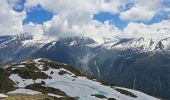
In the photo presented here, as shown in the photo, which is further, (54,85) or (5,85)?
(54,85)

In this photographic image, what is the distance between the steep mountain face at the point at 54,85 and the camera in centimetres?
12862

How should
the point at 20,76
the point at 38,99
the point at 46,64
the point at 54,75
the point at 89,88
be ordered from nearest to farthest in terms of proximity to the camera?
the point at 38,99 < the point at 89,88 < the point at 20,76 < the point at 54,75 < the point at 46,64

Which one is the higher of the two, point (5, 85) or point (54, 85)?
point (54, 85)

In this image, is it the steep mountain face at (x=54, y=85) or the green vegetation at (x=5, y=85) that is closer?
the green vegetation at (x=5, y=85)

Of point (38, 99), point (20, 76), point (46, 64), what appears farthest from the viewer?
point (46, 64)

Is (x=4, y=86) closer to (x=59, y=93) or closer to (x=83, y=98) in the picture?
(x=59, y=93)

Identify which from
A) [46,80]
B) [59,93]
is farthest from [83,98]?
[46,80]

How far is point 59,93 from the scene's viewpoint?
419 feet

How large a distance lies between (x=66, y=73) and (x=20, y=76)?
26377mm

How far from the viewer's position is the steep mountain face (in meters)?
129

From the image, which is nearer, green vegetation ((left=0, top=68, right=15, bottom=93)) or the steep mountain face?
green vegetation ((left=0, top=68, right=15, bottom=93))

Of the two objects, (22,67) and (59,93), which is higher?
(22,67)

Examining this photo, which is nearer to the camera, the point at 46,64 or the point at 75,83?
the point at 75,83

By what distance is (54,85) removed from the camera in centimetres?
14362
